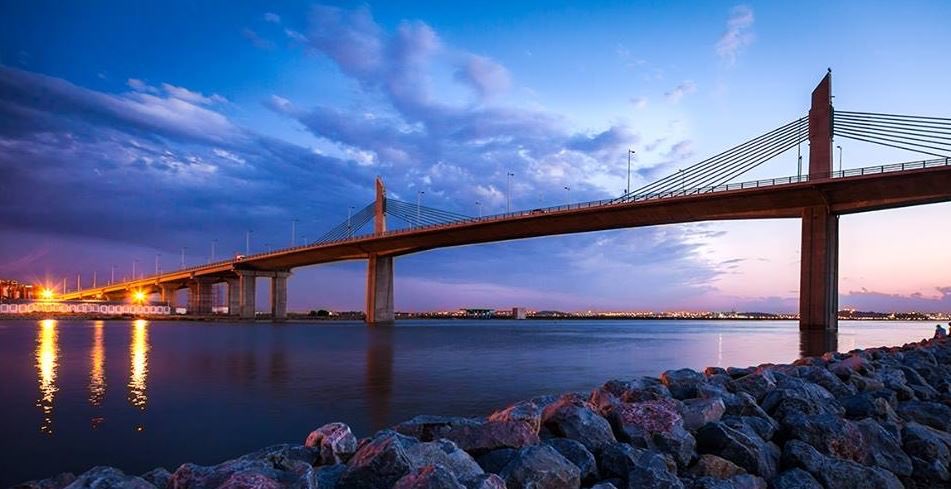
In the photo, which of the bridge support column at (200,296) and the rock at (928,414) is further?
the bridge support column at (200,296)

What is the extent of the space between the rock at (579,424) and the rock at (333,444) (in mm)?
1901

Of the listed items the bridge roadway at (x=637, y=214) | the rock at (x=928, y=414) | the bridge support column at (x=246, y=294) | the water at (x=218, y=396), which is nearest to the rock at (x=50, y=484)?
the water at (x=218, y=396)

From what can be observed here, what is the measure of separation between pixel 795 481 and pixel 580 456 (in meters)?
1.87

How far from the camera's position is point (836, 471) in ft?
17.2

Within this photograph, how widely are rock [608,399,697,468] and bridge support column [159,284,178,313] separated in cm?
13561

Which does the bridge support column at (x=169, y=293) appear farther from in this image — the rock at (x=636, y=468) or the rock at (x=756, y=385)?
the rock at (x=636, y=468)

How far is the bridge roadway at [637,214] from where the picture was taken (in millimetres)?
43344

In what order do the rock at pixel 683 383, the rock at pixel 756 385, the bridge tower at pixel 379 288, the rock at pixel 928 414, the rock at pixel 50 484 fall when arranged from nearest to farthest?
the rock at pixel 50 484
the rock at pixel 928 414
the rock at pixel 683 383
the rock at pixel 756 385
the bridge tower at pixel 379 288

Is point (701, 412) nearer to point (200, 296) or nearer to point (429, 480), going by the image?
point (429, 480)

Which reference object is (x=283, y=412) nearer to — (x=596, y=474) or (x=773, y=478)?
(x=596, y=474)

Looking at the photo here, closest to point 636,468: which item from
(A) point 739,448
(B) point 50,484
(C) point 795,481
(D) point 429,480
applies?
(A) point 739,448

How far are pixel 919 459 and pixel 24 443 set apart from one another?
10792mm

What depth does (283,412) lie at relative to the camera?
1083 cm

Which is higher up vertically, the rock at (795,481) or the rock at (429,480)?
the rock at (429,480)
